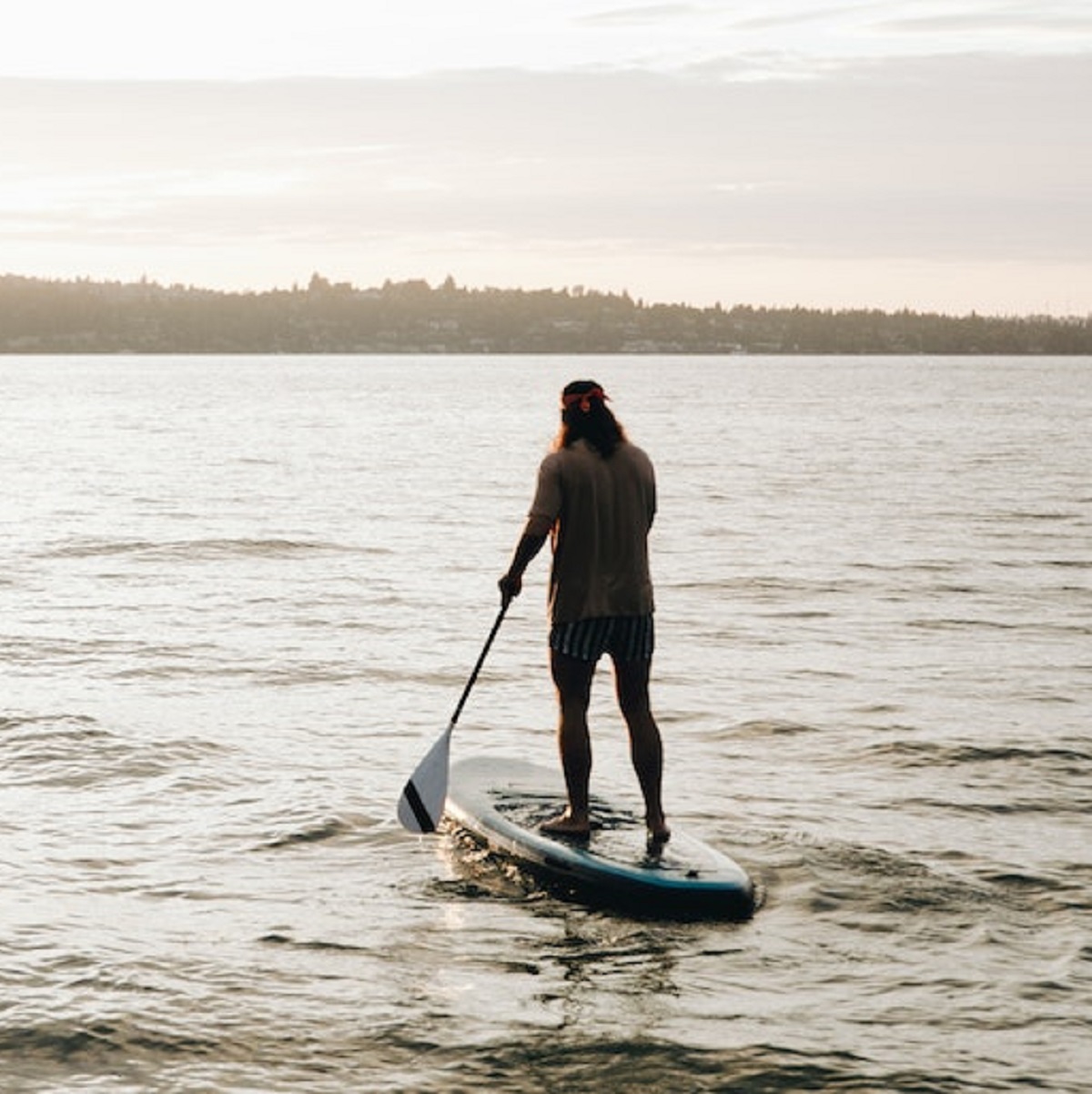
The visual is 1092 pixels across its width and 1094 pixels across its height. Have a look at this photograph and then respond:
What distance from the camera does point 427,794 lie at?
10.1m

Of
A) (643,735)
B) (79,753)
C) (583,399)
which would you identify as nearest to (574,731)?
(643,735)

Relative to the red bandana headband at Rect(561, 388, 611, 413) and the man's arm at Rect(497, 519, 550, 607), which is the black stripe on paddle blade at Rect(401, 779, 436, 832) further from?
the red bandana headband at Rect(561, 388, 611, 413)

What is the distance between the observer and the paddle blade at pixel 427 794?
10.0 m

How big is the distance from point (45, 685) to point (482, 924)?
7677 millimetres

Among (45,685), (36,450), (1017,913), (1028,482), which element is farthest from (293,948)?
(36,450)

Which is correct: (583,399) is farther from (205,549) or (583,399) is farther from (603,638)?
(205,549)

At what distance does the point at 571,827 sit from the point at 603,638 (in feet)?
3.72

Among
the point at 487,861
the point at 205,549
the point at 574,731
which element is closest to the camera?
the point at 574,731

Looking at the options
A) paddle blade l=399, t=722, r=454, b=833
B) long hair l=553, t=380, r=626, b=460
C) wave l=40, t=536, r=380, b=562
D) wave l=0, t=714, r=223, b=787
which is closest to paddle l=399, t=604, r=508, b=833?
paddle blade l=399, t=722, r=454, b=833

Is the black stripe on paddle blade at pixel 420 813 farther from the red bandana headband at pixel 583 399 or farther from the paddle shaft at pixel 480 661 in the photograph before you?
the red bandana headband at pixel 583 399

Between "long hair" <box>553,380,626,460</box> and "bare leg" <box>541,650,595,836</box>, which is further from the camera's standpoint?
"bare leg" <box>541,650,595,836</box>

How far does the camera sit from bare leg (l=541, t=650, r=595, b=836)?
901 centimetres

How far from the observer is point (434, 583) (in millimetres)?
24750

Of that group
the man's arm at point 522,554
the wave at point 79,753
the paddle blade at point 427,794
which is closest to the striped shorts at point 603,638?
the man's arm at point 522,554
